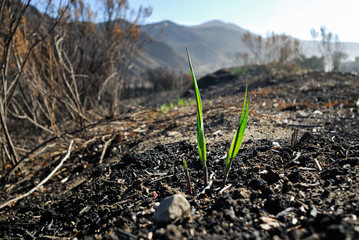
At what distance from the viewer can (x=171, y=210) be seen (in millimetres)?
885

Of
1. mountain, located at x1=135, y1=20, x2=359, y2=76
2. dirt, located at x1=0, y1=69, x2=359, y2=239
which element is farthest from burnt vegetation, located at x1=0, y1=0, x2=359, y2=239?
mountain, located at x1=135, y1=20, x2=359, y2=76

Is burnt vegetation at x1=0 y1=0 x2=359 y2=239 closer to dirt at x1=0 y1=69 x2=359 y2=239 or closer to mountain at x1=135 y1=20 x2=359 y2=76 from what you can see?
dirt at x1=0 y1=69 x2=359 y2=239

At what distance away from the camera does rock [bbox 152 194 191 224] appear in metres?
0.88

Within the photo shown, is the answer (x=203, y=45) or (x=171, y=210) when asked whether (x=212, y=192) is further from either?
(x=203, y=45)

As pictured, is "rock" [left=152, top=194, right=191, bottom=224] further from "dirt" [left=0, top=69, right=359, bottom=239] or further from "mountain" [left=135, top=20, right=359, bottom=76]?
"mountain" [left=135, top=20, right=359, bottom=76]

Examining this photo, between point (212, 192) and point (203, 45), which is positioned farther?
point (203, 45)

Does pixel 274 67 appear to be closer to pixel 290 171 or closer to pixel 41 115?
pixel 41 115

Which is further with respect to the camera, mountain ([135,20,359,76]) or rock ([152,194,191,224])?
mountain ([135,20,359,76])

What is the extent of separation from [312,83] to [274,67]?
12.7ft

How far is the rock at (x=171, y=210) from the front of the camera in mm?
883

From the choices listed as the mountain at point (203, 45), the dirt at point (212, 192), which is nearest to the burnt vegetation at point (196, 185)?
the dirt at point (212, 192)

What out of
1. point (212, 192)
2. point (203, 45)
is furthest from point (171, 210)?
point (203, 45)

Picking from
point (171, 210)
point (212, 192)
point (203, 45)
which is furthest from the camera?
point (203, 45)

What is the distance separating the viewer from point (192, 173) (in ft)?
4.38
